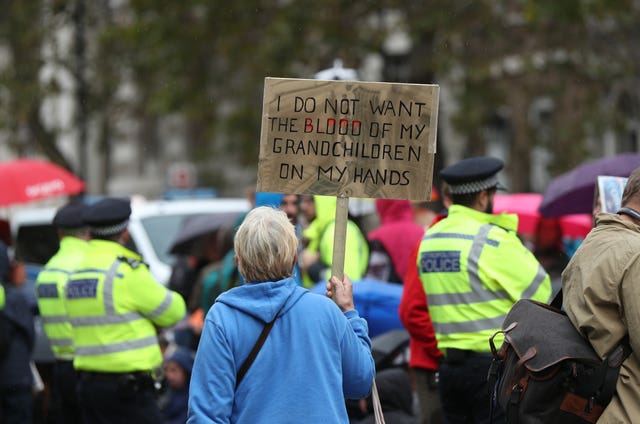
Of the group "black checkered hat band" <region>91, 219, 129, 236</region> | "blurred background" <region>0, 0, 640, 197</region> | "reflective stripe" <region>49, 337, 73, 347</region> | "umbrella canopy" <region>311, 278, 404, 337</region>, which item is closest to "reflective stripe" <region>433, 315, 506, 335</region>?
"umbrella canopy" <region>311, 278, 404, 337</region>

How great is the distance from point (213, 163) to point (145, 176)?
20.3ft

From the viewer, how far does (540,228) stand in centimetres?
938

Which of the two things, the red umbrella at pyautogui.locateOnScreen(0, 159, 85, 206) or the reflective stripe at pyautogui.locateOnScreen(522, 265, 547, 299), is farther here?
the red umbrella at pyautogui.locateOnScreen(0, 159, 85, 206)

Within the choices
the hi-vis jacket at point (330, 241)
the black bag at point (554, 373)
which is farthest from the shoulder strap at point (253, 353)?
the hi-vis jacket at point (330, 241)

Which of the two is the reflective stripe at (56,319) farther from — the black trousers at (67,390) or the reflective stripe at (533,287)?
the reflective stripe at (533,287)

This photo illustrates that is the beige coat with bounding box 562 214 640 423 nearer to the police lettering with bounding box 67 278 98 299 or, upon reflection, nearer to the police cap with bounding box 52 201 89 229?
the police lettering with bounding box 67 278 98 299

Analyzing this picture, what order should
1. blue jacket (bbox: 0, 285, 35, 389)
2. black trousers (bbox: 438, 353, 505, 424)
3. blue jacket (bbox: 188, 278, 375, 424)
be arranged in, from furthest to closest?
blue jacket (bbox: 0, 285, 35, 389) < black trousers (bbox: 438, 353, 505, 424) < blue jacket (bbox: 188, 278, 375, 424)

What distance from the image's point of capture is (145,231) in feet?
42.7

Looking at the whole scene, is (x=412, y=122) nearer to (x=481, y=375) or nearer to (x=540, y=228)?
(x=481, y=375)

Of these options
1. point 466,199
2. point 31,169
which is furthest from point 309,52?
point 466,199

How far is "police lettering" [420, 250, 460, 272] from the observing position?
20.1 ft

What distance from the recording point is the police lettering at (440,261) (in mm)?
6137

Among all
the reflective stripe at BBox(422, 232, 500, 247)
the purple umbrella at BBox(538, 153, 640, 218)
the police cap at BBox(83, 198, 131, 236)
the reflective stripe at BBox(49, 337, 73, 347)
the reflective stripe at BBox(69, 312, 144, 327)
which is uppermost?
the purple umbrella at BBox(538, 153, 640, 218)

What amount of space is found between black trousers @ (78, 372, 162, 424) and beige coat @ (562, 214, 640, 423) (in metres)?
3.09
